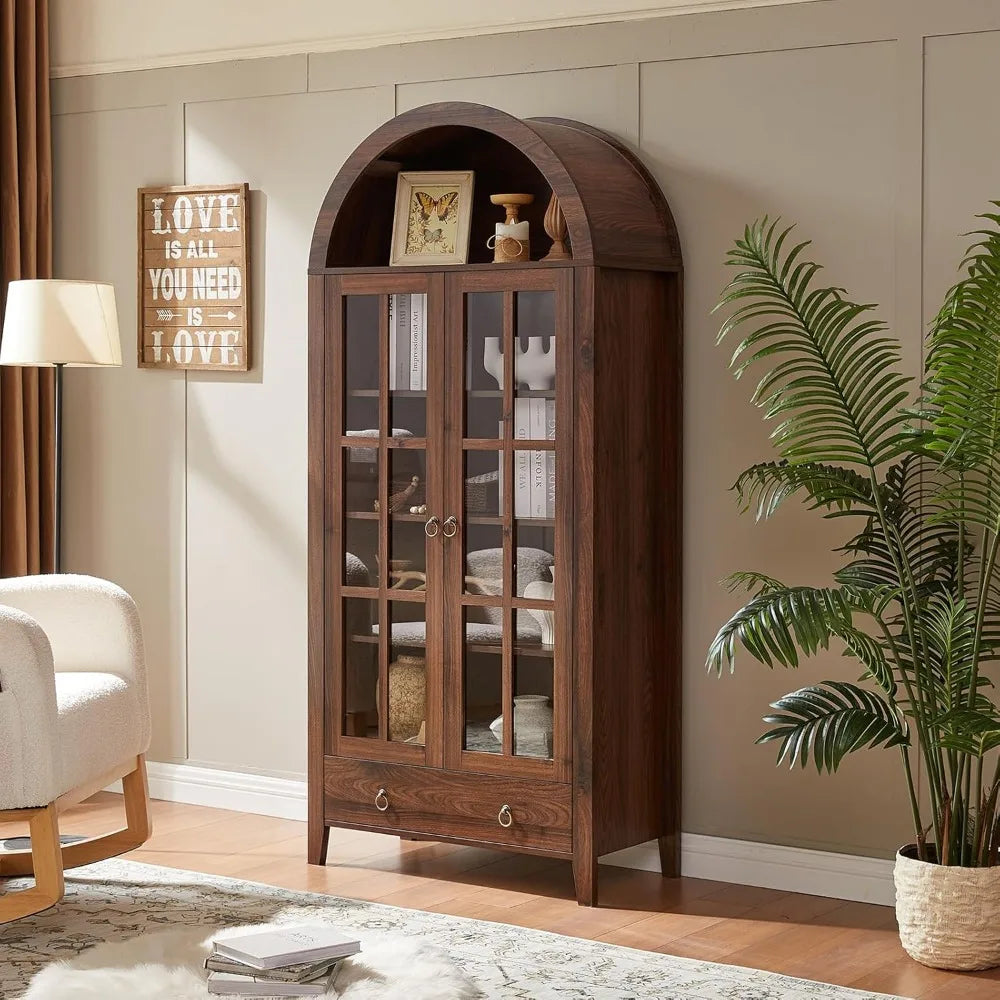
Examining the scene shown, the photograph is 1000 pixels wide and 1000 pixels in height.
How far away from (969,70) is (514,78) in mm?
1241

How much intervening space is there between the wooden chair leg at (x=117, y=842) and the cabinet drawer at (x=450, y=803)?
18.6 inches

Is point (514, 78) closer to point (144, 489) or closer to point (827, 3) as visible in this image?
point (827, 3)

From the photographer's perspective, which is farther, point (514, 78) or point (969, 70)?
point (514, 78)

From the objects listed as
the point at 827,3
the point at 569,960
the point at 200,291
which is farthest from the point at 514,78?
the point at 569,960

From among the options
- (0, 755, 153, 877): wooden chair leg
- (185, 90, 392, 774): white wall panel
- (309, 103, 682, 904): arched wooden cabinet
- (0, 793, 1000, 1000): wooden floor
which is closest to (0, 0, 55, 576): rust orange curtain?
(185, 90, 392, 774): white wall panel

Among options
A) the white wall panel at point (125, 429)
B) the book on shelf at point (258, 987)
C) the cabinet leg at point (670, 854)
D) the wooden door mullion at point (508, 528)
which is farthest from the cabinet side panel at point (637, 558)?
the white wall panel at point (125, 429)

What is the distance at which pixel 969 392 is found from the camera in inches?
131

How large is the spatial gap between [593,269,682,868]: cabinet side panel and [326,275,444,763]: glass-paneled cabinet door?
44cm

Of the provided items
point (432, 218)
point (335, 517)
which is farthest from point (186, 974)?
point (432, 218)

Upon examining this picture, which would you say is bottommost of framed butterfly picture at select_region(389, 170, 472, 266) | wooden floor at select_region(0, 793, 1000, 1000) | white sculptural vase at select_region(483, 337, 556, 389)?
wooden floor at select_region(0, 793, 1000, 1000)

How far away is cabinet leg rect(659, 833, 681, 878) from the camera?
418cm

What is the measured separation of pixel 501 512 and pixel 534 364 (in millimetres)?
370

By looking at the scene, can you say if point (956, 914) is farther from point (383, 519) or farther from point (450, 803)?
point (383, 519)

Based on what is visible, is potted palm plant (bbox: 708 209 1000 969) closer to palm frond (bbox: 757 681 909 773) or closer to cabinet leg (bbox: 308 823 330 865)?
palm frond (bbox: 757 681 909 773)
